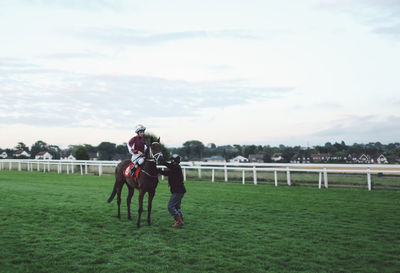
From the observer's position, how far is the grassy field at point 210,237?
5.76 metres

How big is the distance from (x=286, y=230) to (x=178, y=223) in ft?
7.92

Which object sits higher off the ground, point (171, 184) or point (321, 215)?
point (171, 184)

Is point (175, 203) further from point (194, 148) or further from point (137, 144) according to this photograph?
point (194, 148)

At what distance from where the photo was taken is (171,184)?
29.4 feet

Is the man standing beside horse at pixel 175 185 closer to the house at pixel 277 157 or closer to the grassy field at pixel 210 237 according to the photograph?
the grassy field at pixel 210 237

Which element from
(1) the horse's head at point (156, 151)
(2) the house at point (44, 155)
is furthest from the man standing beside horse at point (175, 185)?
(2) the house at point (44, 155)

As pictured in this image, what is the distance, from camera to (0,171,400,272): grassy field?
5762mm

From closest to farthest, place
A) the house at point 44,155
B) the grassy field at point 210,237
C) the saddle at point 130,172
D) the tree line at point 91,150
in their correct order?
the grassy field at point 210,237
the saddle at point 130,172
the tree line at point 91,150
the house at point 44,155

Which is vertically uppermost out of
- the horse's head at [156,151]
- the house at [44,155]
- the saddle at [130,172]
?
the house at [44,155]

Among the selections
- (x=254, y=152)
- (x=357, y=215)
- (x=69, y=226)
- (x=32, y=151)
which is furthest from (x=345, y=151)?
(x=32, y=151)

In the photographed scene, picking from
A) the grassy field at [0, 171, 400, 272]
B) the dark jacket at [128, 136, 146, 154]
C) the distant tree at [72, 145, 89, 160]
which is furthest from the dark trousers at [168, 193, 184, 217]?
the distant tree at [72, 145, 89, 160]

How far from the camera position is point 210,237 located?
24.7ft

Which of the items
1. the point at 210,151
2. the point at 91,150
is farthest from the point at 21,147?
the point at 210,151

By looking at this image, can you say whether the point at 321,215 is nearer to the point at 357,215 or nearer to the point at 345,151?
the point at 357,215
